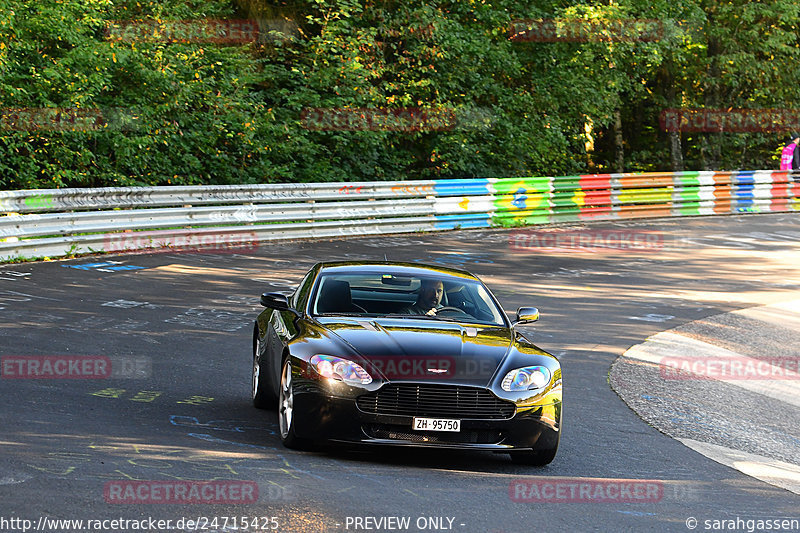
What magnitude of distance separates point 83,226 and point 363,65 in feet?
36.8

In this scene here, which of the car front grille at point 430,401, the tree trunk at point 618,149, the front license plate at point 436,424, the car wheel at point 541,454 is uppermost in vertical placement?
the tree trunk at point 618,149

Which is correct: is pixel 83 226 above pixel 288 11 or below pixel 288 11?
below

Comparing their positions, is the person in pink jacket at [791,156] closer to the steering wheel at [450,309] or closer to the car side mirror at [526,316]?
the car side mirror at [526,316]

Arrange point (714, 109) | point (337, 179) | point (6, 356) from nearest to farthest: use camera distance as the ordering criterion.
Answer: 1. point (6, 356)
2. point (337, 179)
3. point (714, 109)

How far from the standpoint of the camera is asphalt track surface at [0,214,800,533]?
6504 millimetres

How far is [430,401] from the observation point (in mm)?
7723

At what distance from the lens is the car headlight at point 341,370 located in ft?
25.3

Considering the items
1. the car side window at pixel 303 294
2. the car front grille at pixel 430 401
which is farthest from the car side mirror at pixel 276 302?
the car front grille at pixel 430 401

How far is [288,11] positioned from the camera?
30.1m

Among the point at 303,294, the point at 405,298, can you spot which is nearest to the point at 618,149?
the point at 405,298

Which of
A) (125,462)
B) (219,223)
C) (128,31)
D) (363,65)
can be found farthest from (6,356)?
(363,65)

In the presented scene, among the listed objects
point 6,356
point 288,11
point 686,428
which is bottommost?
point 686,428

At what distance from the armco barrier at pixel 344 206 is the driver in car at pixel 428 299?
419 inches

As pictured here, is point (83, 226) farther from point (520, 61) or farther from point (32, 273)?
point (520, 61)
